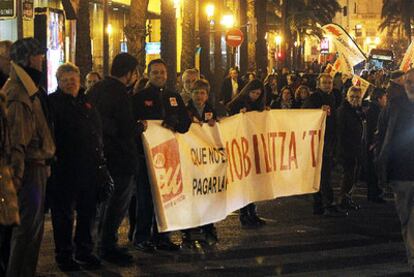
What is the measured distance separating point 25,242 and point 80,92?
1997 millimetres

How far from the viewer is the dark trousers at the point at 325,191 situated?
11.7m

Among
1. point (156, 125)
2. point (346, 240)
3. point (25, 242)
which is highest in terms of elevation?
point (156, 125)

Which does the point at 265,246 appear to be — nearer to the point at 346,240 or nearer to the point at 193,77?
the point at 346,240

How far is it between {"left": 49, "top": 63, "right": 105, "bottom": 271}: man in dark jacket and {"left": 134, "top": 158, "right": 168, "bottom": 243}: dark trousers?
100 cm

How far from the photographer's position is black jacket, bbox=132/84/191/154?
905 cm

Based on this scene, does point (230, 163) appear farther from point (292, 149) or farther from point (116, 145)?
point (116, 145)

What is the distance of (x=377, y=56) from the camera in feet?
115

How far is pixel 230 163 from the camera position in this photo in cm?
1011

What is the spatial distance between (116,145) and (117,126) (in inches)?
7.9

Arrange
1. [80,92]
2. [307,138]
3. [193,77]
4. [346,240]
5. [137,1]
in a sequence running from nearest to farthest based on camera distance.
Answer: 1. [80,92]
2. [346,240]
3. [193,77]
4. [307,138]
5. [137,1]

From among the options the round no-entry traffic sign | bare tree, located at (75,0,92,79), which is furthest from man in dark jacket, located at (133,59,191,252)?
the round no-entry traffic sign

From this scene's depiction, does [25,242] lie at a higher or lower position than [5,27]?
lower

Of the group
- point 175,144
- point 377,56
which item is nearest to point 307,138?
point 175,144

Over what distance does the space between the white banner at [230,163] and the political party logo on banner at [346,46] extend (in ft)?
31.9
